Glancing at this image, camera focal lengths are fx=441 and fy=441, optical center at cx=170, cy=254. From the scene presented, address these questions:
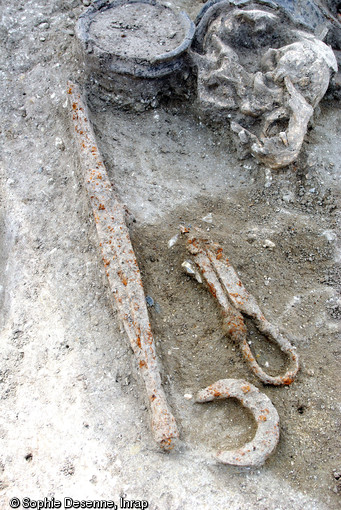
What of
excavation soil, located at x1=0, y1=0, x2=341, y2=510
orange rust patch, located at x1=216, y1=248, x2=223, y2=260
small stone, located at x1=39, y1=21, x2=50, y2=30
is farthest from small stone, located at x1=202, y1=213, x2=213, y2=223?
small stone, located at x1=39, y1=21, x2=50, y2=30

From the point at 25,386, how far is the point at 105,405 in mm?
613

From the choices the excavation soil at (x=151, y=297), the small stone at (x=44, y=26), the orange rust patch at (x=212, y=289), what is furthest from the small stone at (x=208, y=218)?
the small stone at (x=44, y=26)

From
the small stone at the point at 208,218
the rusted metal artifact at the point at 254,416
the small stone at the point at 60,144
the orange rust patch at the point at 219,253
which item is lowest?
the rusted metal artifact at the point at 254,416

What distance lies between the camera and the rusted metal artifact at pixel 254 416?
8.89ft

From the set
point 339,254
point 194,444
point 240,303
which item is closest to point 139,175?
point 240,303

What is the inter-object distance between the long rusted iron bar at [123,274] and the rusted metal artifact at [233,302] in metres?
Result: 0.56

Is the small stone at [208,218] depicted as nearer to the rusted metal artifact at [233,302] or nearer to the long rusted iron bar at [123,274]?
the rusted metal artifact at [233,302]

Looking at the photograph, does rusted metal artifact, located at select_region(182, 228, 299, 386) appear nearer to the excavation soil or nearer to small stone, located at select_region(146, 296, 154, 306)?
the excavation soil

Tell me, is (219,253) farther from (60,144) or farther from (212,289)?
(60,144)

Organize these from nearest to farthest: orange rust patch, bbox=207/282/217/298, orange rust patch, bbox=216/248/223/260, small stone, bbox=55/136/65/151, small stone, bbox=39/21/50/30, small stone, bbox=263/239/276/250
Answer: orange rust patch, bbox=207/282/217/298, orange rust patch, bbox=216/248/223/260, small stone, bbox=263/239/276/250, small stone, bbox=55/136/65/151, small stone, bbox=39/21/50/30

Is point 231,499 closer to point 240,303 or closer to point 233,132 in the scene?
point 240,303

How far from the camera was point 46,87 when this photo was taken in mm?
4727

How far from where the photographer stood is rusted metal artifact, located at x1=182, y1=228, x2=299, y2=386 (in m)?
3.12

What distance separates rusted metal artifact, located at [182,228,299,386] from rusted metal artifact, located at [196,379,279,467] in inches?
8.1
